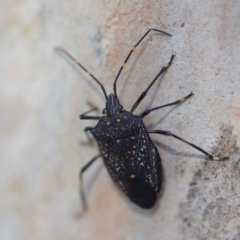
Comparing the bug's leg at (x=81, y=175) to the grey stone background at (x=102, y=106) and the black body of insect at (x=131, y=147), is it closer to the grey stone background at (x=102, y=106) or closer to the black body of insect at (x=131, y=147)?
the grey stone background at (x=102, y=106)

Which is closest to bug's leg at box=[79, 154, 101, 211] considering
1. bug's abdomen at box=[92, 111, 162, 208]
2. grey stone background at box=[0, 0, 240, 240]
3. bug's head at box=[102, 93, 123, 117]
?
grey stone background at box=[0, 0, 240, 240]

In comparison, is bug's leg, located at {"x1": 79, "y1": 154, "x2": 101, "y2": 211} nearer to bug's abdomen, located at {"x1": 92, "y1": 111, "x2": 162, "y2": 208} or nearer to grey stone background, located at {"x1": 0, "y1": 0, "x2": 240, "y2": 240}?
grey stone background, located at {"x1": 0, "y1": 0, "x2": 240, "y2": 240}

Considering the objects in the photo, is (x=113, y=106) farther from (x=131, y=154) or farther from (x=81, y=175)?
(x=81, y=175)

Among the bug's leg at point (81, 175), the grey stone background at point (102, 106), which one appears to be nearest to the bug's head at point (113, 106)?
the grey stone background at point (102, 106)

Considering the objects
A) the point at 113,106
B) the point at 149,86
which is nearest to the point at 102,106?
the point at 113,106

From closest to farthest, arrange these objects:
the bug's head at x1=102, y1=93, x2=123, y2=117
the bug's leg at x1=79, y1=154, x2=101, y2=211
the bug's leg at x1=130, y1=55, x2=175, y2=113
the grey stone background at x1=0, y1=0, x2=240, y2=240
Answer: the grey stone background at x1=0, y1=0, x2=240, y2=240 < the bug's leg at x1=130, y1=55, x2=175, y2=113 < the bug's head at x1=102, y1=93, x2=123, y2=117 < the bug's leg at x1=79, y1=154, x2=101, y2=211
